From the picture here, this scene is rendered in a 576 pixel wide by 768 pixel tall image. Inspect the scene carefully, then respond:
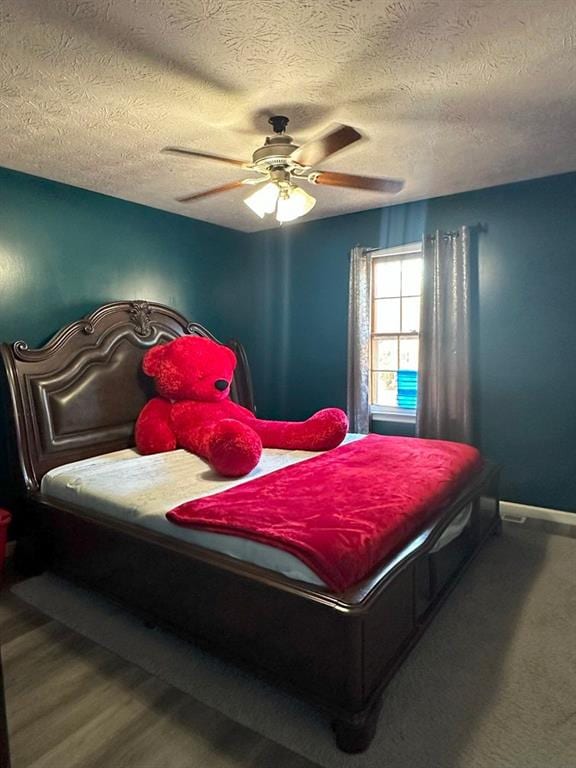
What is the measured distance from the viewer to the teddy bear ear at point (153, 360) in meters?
3.23

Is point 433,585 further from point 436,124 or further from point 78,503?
point 436,124

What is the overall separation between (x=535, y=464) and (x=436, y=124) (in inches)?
94.2

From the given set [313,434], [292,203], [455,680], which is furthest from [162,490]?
[292,203]

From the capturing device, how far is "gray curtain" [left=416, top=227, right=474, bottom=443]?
351 centimetres

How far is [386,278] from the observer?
13.6 feet

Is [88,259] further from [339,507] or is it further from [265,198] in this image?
[339,507]

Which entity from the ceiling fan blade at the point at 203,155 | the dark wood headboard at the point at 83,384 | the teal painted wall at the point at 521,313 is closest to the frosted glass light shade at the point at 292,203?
the ceiling fan blade at the point at 203,155

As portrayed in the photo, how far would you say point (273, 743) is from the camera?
1537mm

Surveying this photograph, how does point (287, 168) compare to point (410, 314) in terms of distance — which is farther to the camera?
point (410, 314)

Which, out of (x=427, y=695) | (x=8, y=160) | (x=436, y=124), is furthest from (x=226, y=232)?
(x=427, y=695)

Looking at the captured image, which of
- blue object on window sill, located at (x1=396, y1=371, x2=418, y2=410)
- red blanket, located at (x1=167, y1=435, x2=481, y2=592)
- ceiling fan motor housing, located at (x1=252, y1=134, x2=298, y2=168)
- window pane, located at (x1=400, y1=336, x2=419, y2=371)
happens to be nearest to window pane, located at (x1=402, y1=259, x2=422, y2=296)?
window pane, located at (x1=400, y1=336, x2=419, y2=371)

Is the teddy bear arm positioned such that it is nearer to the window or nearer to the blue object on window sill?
the window

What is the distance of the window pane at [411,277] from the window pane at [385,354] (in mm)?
434

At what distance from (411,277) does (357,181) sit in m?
1.82
